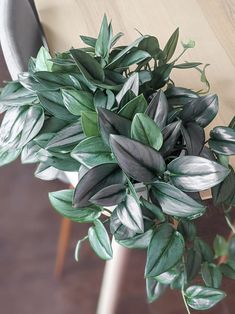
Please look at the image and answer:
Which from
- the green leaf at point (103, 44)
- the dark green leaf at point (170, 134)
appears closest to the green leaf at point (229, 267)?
the dark green leaf at point (170, 134)

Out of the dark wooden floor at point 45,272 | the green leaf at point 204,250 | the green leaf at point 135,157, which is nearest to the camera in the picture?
the green leaf at point 135,157

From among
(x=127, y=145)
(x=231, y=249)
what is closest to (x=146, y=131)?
(x=127, y=145)

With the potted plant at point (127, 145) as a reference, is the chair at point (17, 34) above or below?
above

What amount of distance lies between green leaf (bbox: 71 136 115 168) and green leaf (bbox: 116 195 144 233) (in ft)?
0.19

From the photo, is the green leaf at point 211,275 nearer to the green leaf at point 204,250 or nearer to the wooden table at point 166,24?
the green leaf at point 204,250

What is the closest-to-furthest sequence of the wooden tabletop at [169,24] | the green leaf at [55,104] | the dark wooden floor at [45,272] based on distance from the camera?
the green leaf at [55,104], the wooden tabletop at [169,24], the dark wooden floor at [45,272]

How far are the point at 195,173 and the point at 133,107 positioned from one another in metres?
0.11

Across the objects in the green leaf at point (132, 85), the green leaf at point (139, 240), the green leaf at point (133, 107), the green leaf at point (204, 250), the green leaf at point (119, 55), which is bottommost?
the green leaf at point (204, 250)

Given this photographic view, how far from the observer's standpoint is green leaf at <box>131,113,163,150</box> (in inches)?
19.8

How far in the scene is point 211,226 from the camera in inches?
38.4

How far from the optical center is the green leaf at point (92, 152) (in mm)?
538

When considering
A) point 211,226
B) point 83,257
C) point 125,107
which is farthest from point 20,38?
point 83,257

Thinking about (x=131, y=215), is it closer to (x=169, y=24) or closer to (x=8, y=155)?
(x=8, y=155)

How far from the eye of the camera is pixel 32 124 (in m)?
0.59
